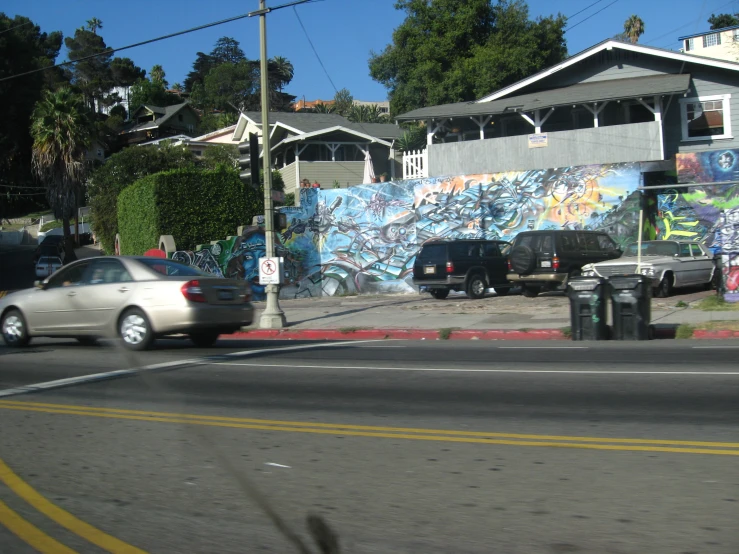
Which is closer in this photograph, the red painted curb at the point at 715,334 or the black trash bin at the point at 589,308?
the red painted curb at the point at 715,334

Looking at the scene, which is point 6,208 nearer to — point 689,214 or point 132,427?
point 689,214

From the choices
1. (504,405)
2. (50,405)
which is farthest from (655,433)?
(50,405)

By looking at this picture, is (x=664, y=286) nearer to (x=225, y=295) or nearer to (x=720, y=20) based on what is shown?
(x=225, y=295)

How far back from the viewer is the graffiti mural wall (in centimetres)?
2384

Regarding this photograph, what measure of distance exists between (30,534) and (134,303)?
8044mm


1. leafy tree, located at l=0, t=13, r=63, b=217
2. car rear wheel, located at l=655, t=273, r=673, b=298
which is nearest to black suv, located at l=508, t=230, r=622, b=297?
car rear wheel, located at l=655, t=273, r=673, b=298

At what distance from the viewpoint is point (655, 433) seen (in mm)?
6453

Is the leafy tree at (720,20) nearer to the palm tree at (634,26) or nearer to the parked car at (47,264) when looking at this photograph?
the palm tree at (634,26)

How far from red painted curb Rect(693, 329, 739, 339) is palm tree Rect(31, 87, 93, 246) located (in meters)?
33.2

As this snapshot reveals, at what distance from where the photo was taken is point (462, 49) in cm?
4647

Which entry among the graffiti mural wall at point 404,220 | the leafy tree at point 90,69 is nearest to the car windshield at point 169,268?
the graffiti mural wall at point 404,220

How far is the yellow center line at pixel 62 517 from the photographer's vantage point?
4.43 metres

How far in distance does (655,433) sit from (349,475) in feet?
8.46

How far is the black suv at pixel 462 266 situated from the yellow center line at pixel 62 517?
1682 cm
